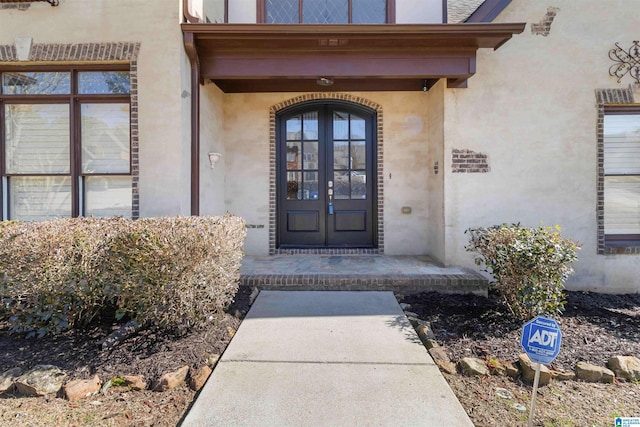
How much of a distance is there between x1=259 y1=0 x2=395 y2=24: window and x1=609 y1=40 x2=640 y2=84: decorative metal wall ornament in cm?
327

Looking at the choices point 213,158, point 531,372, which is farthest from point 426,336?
point 213,158

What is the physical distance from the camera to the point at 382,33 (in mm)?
4340

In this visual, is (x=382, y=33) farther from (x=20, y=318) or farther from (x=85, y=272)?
(x=20, y=318)

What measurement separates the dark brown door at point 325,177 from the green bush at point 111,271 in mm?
3031

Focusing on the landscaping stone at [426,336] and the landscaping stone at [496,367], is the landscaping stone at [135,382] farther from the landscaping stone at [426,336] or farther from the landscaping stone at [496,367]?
the landscaping stone at [496,367]

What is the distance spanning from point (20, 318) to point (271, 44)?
4012 millimetres

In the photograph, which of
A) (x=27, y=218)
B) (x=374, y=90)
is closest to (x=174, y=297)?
(x=27, y=218)

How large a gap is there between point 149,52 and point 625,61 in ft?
21.4

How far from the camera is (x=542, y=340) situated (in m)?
1.96

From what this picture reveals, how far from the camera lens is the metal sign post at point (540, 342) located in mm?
1916

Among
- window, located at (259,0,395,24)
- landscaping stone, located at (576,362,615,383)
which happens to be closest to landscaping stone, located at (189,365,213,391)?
landscaping stone, located at (576,362,615,383)

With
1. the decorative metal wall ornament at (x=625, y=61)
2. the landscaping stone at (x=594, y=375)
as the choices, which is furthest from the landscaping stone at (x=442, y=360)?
the decorative metal wall ornament at (x=625, y=61)

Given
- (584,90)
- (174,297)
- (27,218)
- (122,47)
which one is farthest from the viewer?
(584,90)

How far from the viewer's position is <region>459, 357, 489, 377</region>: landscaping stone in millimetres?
2592
